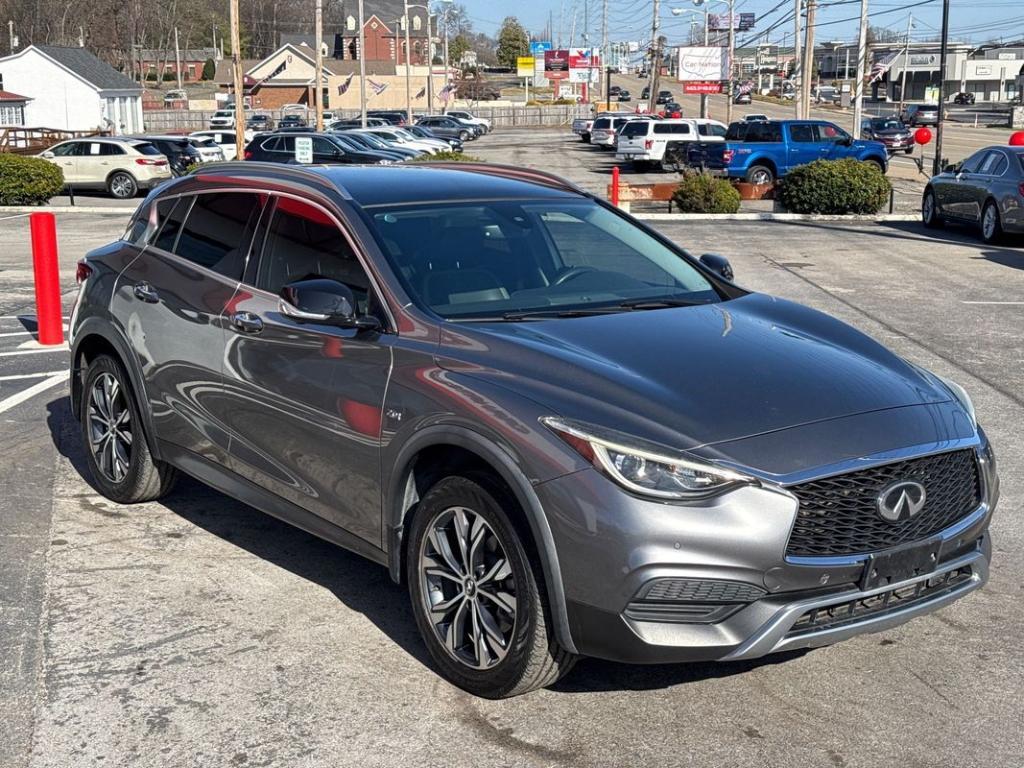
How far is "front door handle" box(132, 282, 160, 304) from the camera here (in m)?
6.06

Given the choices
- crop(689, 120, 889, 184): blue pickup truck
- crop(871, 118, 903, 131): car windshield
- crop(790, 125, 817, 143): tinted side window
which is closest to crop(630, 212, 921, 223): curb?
crop(689, 120, 889, 184): blue pickup truck

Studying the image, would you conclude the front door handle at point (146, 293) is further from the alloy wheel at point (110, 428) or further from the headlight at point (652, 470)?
the headlight at point (652, 470)

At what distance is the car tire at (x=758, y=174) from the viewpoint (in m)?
35.9

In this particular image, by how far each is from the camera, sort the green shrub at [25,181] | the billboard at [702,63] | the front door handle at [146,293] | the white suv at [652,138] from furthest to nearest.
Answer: the billboard at [702,63] < the white suv at [652,138] < the green shrub at [25,181] < the front door handle at [146,293]

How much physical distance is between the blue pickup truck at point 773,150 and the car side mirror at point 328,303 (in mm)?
31959

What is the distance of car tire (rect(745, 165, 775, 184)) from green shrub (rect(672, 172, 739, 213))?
909 centimetres

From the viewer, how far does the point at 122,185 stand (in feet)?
109

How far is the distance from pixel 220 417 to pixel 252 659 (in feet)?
4.07

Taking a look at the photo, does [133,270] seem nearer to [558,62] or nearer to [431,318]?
[431,318]

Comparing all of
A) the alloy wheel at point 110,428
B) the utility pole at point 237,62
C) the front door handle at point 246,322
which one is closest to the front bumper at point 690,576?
the front door handle at point 246,322

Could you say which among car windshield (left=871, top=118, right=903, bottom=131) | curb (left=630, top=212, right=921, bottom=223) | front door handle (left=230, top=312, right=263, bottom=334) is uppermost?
car windshield (left=871, top=118, right=903, bottom=131)

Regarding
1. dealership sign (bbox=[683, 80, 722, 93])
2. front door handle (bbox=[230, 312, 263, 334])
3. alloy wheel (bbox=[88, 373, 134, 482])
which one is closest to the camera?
front door handle (bbox=[230, 312, 263, 334])

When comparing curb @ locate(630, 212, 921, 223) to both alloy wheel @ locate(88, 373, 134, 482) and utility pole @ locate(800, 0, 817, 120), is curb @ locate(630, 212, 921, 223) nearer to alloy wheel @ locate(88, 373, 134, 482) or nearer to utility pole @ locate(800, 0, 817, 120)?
alloy wheel @ locate(88, 373, 134, 482)

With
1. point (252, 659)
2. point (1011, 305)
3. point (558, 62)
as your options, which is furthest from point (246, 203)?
point (558, 62)
